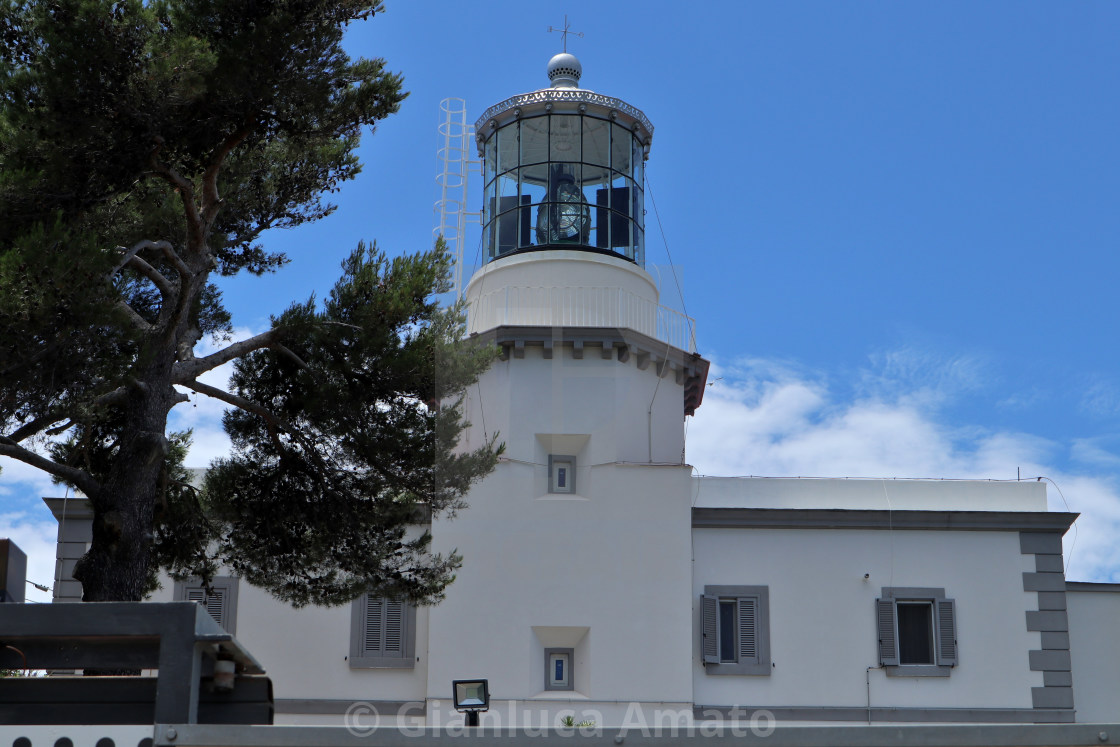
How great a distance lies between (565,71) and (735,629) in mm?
8043

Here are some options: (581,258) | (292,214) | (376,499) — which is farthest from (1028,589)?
(292,214)

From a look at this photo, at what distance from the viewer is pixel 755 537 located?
15969 mm

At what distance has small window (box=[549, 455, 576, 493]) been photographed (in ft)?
51.6

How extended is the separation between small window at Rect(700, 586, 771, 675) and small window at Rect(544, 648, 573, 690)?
5.66 ft

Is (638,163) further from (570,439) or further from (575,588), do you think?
(575,588)

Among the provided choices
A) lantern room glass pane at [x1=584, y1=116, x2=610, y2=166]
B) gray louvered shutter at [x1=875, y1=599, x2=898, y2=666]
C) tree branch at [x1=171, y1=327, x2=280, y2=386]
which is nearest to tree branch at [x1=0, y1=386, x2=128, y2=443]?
tree branch at [x1=171, y1=327, x2=280, y2=386]

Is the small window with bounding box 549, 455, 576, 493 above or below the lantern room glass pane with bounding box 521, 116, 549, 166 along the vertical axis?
below

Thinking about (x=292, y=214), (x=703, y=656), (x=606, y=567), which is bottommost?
(x=703, y=656)

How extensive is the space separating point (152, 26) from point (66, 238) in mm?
1884

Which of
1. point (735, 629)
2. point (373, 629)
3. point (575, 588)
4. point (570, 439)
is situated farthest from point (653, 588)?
point (373, 629)

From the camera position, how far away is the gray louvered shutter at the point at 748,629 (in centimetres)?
1555

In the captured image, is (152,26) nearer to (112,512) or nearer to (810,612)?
(112,512)

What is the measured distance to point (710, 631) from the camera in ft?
50.9

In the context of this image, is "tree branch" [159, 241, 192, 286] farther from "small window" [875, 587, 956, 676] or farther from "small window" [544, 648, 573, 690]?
"small window" [875, 587, 956, 676]
